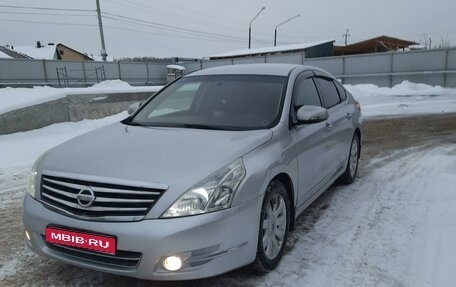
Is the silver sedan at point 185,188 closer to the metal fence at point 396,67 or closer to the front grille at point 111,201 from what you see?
the front grille at point 111,201

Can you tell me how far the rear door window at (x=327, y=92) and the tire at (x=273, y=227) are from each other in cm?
182

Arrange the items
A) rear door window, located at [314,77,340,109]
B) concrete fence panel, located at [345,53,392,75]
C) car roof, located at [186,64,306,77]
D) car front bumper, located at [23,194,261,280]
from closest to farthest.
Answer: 1. car front bumper, located at [23,194,261,280]
2. car roof, located at [186,64,306,77]
3. rear door window, located at [314,77,340,109]
4. concrete fence panel, located at [345,53,392,75]

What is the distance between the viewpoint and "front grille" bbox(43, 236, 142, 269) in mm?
2727

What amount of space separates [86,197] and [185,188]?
66 centimetres

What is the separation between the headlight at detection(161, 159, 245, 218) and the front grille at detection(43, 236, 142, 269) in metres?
0.34

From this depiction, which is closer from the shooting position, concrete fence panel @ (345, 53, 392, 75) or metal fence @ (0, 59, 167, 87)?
concrete fence panel @ (345, 53, 392, 75)

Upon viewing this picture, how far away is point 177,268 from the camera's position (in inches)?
107

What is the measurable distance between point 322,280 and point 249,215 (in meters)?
0.81

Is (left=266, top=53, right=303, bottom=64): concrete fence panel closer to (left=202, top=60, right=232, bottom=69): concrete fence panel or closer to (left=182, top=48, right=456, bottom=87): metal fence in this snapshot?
(left=182, top=48, right=456, bottom=87): metal fence

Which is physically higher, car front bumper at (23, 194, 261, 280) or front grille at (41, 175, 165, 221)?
front grille at (41, 175, 165, 221)

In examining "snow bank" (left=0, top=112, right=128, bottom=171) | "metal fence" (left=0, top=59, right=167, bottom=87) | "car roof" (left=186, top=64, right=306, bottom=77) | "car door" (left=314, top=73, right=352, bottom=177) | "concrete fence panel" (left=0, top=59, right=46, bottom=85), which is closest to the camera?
"car roof" (left=186, top=64, right=306, bottom=77)

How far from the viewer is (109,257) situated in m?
2.77

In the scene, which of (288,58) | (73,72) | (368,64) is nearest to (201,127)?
(368,64)

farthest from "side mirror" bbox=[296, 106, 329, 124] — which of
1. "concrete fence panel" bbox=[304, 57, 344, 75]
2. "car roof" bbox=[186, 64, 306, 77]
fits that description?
"concrete fence panel" bbox=[304, 57, 344, 75]
